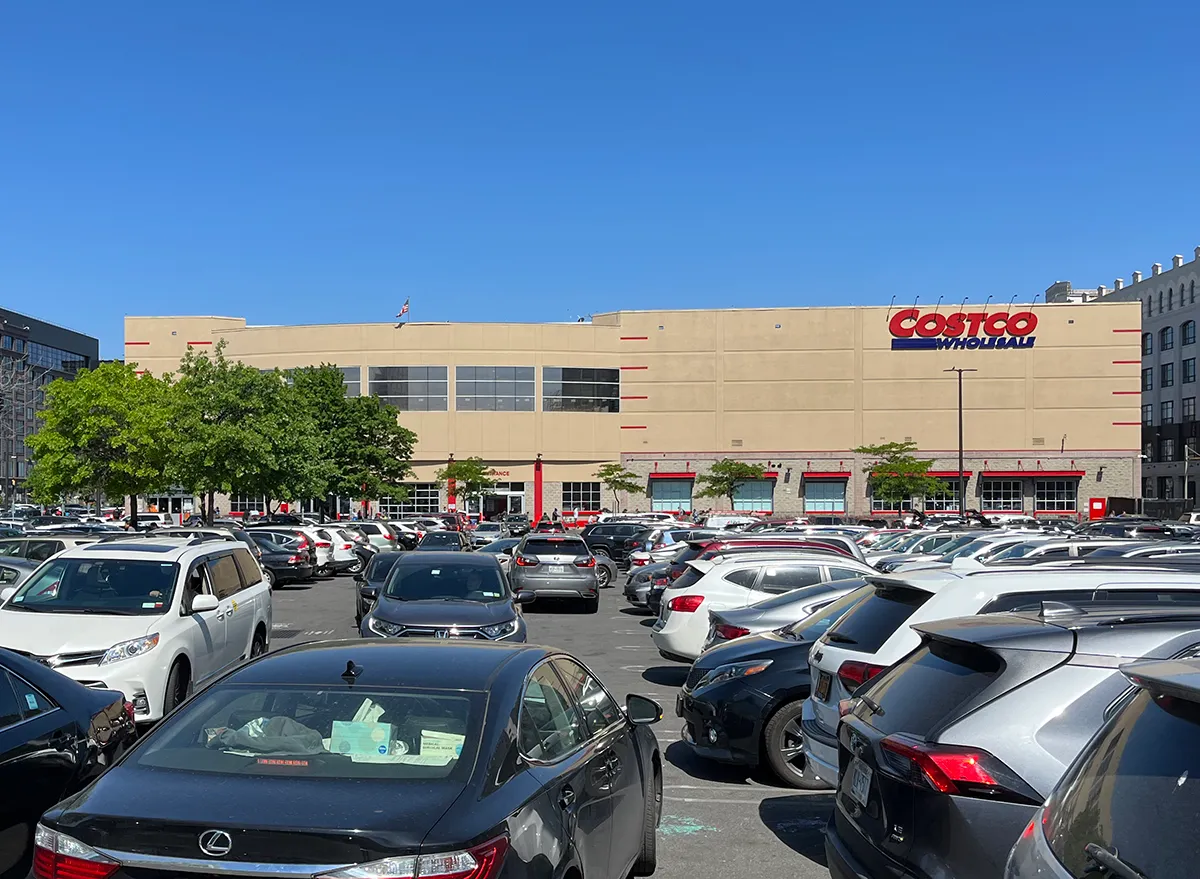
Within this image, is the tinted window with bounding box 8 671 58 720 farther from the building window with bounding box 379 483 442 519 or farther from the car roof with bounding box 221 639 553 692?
the building window with bounding box 379 483 442 519

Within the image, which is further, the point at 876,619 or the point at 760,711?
the point at 760,711

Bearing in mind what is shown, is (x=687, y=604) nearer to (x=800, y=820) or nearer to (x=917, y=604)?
(x=800, y=820)

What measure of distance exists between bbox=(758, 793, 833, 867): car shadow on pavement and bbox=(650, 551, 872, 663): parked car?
17.5 ft

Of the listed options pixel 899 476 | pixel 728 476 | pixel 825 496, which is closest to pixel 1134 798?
pixel 899 476

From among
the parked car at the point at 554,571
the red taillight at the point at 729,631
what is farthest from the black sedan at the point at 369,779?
the parked car at the point at 554,571

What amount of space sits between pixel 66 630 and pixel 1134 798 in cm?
945

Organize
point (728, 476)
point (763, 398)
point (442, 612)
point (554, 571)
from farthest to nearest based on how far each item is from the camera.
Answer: point (763, 398) → point (728, 476) → point (554, 571) → point (442, 612)

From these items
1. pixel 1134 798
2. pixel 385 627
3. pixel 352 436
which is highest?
pixel 352 436

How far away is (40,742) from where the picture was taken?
5.90m

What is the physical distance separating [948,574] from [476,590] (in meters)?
7.80

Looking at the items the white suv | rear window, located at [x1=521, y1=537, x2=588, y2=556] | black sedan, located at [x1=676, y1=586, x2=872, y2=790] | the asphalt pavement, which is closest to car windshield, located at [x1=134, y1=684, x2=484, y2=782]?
the asphalt pavement

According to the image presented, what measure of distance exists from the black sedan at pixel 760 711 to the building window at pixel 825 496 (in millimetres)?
74250

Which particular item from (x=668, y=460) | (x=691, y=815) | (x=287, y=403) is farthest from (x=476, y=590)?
(x=668, y=460)

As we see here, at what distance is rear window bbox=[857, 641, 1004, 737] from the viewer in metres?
4.58
